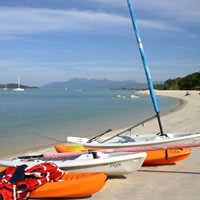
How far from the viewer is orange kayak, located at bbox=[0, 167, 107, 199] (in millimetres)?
4668

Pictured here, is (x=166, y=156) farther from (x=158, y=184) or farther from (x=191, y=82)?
(x=191, y=82)

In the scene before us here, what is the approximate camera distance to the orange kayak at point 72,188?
15.3ft

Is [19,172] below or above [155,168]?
above

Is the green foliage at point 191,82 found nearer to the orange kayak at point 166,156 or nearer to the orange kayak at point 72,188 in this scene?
the orange kayak at point 166,156

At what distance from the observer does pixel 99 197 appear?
490 cm

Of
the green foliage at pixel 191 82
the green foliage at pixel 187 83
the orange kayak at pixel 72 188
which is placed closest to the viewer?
the orange kayak at pixel 72 188

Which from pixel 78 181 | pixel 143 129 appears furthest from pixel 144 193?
pixel 143 129

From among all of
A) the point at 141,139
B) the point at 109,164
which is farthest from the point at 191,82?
the point at 109,164

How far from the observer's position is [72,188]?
15.4ft

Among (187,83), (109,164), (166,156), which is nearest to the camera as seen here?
(109,164)

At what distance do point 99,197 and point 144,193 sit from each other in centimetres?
87

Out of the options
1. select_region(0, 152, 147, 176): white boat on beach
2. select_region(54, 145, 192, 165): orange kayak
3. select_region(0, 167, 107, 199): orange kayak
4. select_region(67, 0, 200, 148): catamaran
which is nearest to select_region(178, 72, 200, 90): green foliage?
select_region(67, 0, 200, 148): catamaran

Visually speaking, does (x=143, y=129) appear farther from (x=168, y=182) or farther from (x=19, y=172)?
(x=19, y=172)

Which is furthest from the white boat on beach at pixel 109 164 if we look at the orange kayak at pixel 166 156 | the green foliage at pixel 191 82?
the green foliage at pixel 191 82
